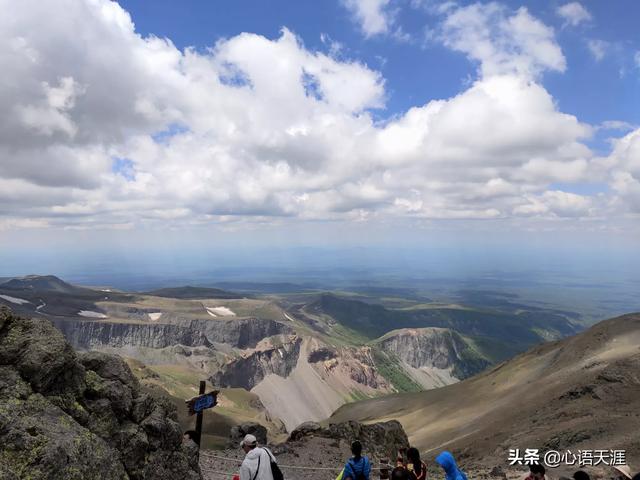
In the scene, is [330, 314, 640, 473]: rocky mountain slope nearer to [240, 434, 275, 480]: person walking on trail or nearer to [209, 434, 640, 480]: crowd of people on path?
[209, 434, 640, 480]: crowd of people on path

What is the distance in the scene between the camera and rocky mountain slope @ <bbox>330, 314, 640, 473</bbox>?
1257 inches

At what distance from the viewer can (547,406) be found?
143 ft

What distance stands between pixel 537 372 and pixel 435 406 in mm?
19535

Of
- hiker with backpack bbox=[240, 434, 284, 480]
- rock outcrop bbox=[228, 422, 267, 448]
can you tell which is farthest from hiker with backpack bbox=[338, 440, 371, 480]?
rock outcrop bbox=[228, 422, 267, 448]

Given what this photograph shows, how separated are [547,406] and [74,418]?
45.5 meters

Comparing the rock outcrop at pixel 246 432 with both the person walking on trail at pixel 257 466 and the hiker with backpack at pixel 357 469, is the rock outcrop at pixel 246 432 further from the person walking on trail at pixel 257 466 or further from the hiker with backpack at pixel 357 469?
the person walking on trail at pixel 257 466

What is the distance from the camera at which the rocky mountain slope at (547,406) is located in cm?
3193

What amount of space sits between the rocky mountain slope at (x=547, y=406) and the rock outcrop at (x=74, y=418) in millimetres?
23048

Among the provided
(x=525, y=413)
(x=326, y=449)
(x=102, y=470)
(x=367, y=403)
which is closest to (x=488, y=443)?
(x=525, y=413)

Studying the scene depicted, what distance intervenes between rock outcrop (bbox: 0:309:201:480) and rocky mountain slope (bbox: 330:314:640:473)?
75.6 feet

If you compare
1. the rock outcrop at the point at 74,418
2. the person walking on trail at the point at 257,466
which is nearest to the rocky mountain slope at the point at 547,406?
the rock outcrop at the point at 74,418

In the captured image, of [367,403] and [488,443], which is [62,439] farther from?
[367,403]

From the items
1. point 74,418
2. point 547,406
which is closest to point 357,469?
point 74,418

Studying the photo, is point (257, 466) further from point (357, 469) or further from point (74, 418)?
point (74, 418)
